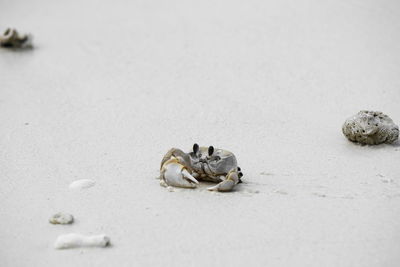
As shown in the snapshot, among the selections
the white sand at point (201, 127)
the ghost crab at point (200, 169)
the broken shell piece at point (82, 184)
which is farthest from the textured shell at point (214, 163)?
the broken shell piece at point (82, 184)

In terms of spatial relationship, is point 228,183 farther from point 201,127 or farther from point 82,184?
point 201,127

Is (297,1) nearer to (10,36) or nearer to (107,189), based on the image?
(10,36)

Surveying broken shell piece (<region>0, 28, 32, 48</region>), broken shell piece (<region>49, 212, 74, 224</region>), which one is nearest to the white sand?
broken shell piece (<region>49, 212, 74, 224</region>)

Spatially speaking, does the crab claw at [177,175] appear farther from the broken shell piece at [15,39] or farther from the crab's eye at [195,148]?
the broken shell piece at [15,39]

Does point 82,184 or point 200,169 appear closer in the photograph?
point 200,169

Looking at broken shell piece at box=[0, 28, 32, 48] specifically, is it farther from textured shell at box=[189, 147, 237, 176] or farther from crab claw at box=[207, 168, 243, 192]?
crab claw at box=[207, 168, 243, 192]

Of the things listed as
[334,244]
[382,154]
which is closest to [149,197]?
[334,244]

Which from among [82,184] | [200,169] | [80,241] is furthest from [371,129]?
[80,241]
